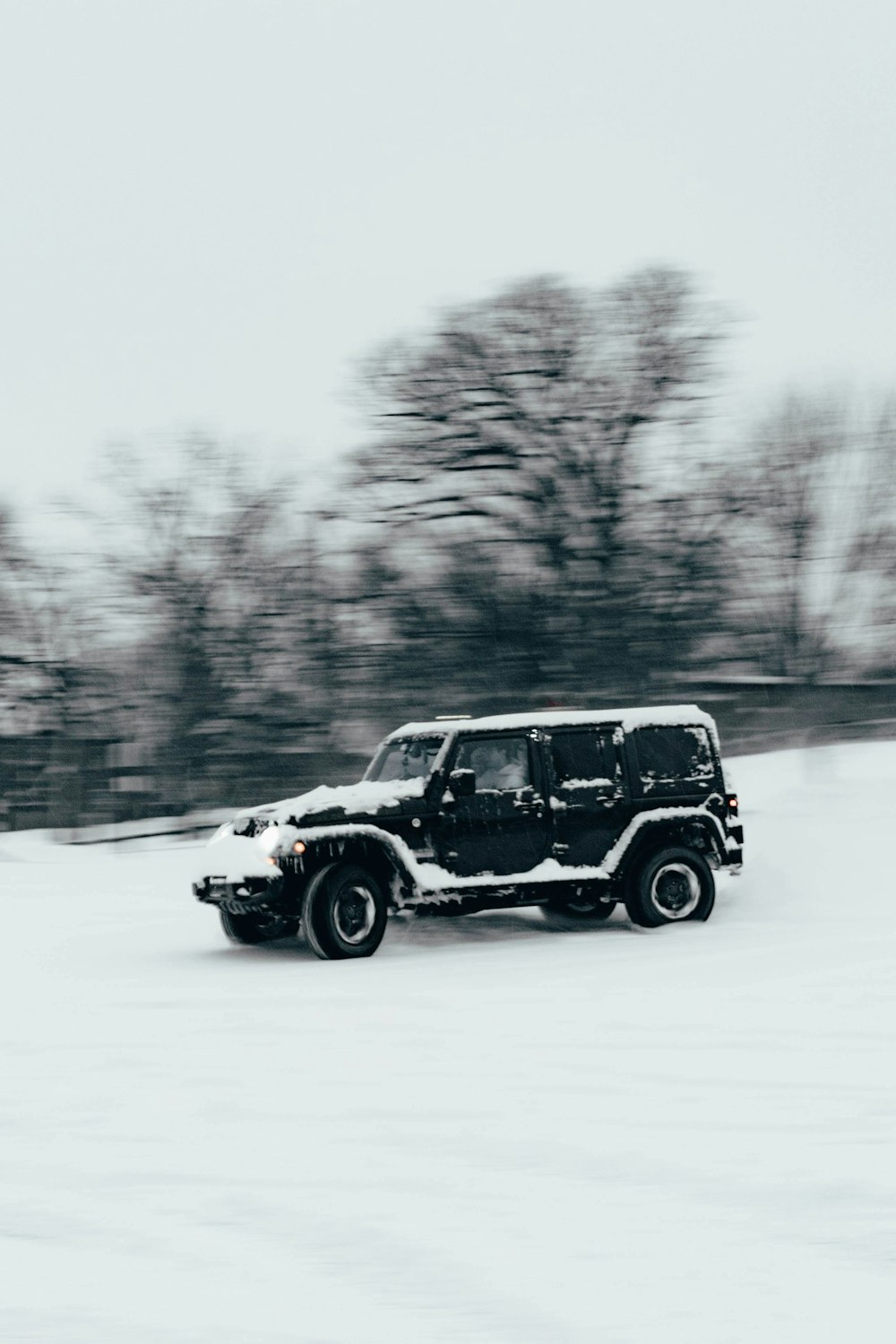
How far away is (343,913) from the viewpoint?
43.3 ft

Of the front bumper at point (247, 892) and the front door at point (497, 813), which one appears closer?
the front bumper at point (247, 892)

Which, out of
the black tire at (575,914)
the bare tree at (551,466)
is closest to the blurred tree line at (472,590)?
the bare tree at (551,466)

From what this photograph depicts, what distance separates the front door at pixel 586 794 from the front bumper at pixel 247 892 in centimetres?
230

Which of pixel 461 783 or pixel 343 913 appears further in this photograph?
pixel 461 783

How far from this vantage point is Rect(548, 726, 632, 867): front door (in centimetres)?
1412

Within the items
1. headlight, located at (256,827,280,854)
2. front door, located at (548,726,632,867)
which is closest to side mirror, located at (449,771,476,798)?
front door, located at (548,726,632,867)

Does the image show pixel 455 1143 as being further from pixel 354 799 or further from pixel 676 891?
pixel 676 891

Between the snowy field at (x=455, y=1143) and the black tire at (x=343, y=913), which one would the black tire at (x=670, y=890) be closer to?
the snowy field at (x=455, y=1143)

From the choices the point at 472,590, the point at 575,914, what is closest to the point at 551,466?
the point at 472,590

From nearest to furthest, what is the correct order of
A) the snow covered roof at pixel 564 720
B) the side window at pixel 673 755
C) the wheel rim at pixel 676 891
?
1. the snow covered roof at pixel 564 720
2. the wheel rim at pixel 676 891
3. the side window at pixel 673 755

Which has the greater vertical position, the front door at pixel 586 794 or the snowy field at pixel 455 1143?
the front door at pixel 586 794

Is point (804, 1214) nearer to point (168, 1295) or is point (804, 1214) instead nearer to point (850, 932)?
point (168, 1295)

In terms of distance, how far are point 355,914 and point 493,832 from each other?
1.28 meters

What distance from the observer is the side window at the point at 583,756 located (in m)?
14.2
